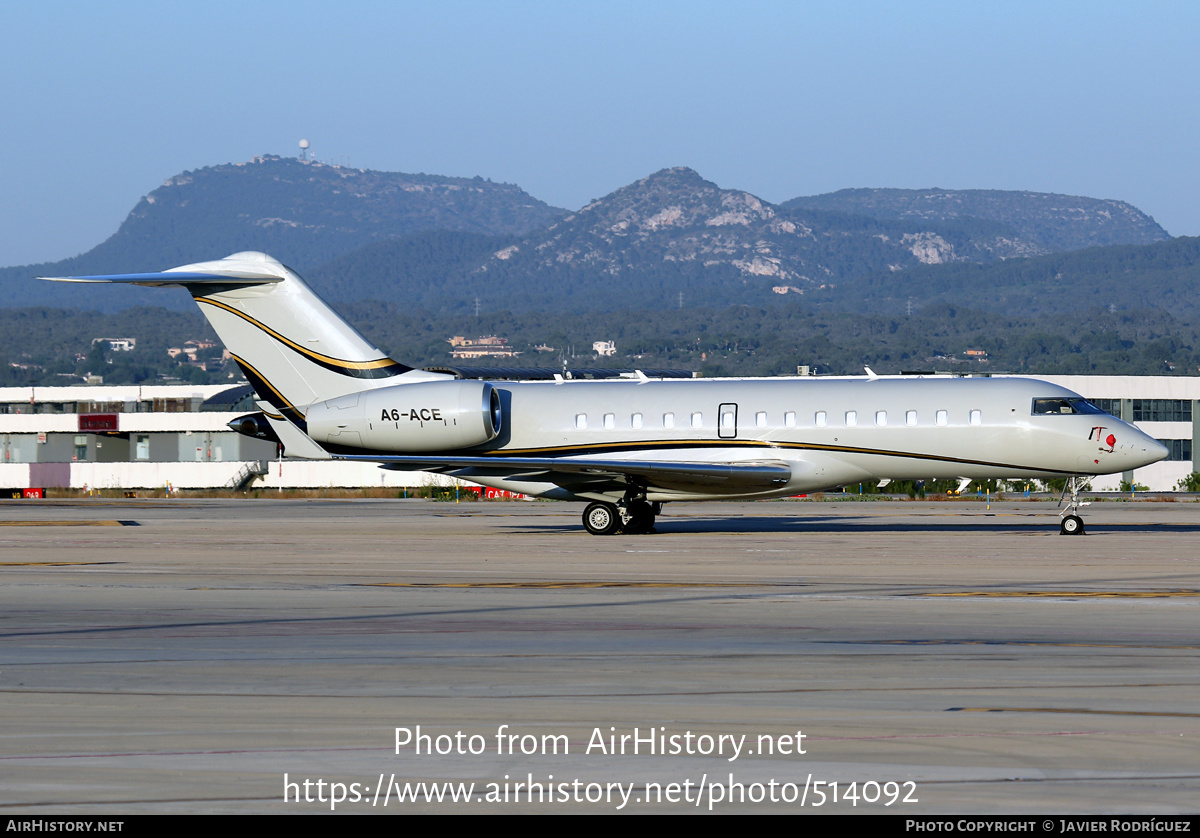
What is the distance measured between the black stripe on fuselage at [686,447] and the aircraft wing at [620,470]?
0.92 feet

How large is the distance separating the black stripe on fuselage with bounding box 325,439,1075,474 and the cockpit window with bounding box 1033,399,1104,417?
1.27m

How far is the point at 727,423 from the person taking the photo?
1229 inches

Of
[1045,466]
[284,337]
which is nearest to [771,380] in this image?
[1045,466]

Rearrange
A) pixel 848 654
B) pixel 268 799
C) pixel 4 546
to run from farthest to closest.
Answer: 1. pixel 4 546
2. pixel 848 654
3. pixel 268 799

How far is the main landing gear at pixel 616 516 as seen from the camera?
31.4m

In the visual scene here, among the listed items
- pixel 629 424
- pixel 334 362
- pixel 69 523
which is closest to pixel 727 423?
pixel 629 424

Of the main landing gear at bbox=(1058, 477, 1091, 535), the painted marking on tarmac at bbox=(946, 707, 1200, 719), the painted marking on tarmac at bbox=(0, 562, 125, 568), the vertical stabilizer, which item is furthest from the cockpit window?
the painted marking on tarmac at bbox=(946, 707, 1200, 719)

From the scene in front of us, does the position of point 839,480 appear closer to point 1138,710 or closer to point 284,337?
point 284,337

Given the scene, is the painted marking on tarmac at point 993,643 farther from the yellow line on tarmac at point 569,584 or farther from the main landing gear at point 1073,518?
the main landing gear at point 1073,518

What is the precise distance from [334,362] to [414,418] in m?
2.82

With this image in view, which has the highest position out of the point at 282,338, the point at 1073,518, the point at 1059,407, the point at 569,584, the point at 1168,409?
the point at 282,338

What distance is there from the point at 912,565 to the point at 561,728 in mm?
14449

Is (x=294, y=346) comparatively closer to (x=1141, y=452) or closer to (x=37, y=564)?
(x=37, y=564)

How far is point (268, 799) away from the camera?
294 inches
